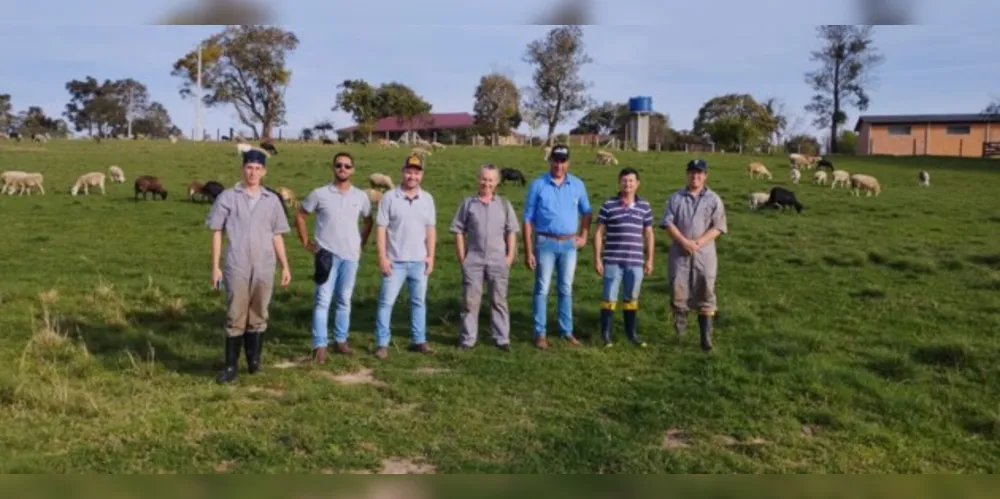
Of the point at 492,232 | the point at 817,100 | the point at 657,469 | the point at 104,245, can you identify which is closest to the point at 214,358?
the point at 492,232

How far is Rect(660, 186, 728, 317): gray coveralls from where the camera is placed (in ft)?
26.4

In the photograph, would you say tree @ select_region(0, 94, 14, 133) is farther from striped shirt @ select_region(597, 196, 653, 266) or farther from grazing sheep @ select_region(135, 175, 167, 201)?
striped shirt @ select_region(597, 196, 653, 266)

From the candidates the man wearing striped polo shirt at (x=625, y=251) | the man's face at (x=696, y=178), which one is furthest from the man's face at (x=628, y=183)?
the man's face at (x=696, y=178)

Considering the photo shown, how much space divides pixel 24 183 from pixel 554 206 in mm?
21330

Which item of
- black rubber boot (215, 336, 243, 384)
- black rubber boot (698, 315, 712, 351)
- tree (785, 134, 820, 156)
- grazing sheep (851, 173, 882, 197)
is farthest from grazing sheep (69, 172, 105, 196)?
tree (785, 134, 820, 156)

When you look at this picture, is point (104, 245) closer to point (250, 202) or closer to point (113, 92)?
point (250, 202)

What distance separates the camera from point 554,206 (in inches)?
316

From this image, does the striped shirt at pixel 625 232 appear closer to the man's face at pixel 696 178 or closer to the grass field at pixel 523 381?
the man's face at pixel 696 178

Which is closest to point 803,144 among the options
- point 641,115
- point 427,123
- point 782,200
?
point 641,115

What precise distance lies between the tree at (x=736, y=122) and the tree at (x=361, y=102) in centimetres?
2794

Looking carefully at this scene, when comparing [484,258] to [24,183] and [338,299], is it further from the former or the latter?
[24,183]

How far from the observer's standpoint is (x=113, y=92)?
309ft

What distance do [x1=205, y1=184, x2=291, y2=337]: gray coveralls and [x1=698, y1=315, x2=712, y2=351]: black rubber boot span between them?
412 centimetres

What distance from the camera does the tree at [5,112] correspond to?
87.5m
